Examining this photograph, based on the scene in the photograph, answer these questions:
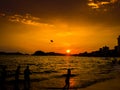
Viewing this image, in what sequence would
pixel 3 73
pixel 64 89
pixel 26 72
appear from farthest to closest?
pixel 64 89, pixel 26 72, pixel 3 73

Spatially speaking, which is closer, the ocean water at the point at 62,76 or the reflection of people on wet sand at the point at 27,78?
the reflection of people on wet sand at the point at 27,78

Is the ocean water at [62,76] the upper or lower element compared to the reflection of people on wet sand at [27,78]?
lower

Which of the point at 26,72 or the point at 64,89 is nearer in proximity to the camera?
the point at 26,72

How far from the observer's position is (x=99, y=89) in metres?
29.6

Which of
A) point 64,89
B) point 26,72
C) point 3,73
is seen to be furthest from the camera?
point 64,89

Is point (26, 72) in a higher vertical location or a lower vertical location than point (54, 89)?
higher

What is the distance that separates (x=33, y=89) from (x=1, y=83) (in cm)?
539

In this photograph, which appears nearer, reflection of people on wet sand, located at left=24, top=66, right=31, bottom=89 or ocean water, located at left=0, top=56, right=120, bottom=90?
reflection of people on wet sand, located at left=24, top=66, right=31, bottom=89

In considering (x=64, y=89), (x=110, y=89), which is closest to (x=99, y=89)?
(x=110, y=89)

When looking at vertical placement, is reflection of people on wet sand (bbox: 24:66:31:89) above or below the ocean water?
above

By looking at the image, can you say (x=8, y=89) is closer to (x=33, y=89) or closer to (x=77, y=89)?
(x=33, y=89)

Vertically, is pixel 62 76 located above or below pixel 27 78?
below

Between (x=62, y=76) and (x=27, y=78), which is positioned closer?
(x=27, y=78)

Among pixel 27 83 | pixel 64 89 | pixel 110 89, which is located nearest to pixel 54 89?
Result: pixel 64 89
